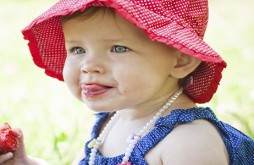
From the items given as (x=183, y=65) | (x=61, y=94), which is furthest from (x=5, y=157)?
(x=61, y=94)

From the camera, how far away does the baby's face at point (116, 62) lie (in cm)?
161

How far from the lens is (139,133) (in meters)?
1.72

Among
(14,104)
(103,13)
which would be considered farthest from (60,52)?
(14,104)

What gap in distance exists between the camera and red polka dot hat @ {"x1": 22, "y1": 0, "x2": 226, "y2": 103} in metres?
1.53

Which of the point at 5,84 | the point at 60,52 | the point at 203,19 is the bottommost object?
the point at 5,84

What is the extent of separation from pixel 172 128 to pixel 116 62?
224mm

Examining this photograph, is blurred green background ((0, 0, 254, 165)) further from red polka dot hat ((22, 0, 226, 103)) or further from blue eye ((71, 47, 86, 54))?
blue eye ((71, 47, 86, 54))

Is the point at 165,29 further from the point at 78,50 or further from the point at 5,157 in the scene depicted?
the point at 5,157

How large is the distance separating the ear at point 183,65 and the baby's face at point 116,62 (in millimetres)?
16

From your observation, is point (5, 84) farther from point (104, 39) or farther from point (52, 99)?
point (104, 39)

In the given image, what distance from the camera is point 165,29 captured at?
5.13ft

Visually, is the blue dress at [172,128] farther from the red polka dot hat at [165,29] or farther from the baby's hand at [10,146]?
the baby's hand at [10,146]

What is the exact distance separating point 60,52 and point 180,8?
1.50 feet

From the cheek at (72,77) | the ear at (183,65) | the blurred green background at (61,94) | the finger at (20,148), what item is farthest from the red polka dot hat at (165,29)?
the blurred green background at (61,94)
